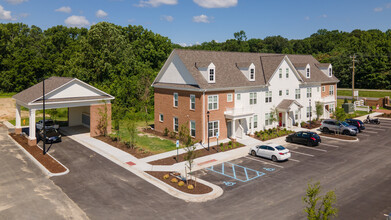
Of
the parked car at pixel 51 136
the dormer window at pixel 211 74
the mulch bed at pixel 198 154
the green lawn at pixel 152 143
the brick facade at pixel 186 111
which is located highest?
the dormer window at pixel 211 74

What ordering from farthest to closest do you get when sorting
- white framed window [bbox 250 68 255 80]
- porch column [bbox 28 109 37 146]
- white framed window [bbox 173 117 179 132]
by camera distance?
1. white framed window [bbox 250 68 255 80]
2. white framed window [bbox 173 117 179 132]
3. porch column [bbox 28 109 37 146]

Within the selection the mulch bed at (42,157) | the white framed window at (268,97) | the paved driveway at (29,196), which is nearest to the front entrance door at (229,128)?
the white framed window at (268,97)

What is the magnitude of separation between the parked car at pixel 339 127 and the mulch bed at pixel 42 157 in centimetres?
3162

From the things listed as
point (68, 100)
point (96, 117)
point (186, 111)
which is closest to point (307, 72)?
point (186, 111)

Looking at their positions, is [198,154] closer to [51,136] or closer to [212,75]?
[212,75]

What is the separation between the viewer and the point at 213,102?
32.3 metres

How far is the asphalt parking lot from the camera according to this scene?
1722 centimetres

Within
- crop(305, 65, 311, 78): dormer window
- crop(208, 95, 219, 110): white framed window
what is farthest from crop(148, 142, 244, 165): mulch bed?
crop(305, 65, 311, 78): dormer window

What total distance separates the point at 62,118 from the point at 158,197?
39038 mm

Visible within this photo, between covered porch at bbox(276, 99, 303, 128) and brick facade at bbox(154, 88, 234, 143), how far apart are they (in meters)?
8.89

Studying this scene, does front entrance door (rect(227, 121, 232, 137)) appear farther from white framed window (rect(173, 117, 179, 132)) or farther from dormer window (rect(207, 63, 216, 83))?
white framed window (rect(173, 117, 179, 132))

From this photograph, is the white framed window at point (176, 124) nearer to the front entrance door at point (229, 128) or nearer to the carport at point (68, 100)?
the front entrance door at point (229, 128)

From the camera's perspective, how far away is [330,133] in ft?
122

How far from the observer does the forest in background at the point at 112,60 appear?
54500 mm
